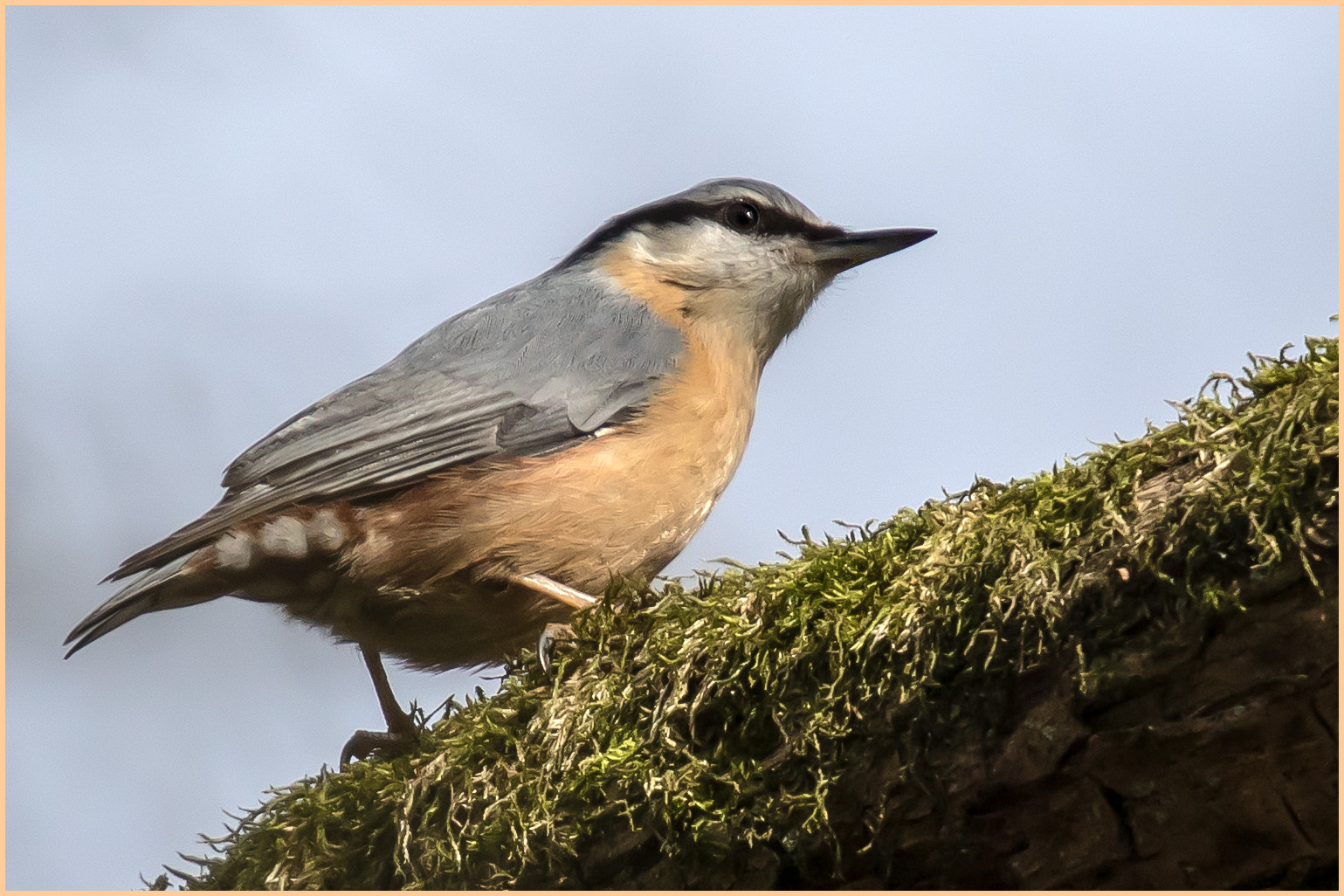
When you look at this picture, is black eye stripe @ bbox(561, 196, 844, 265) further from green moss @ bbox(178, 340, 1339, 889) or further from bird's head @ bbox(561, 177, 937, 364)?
green moss @ bbox(178, 340, 1339, 889)

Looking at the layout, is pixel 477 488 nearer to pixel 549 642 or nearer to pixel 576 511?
pixel 576 511

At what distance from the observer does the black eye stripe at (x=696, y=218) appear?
4.13 metres

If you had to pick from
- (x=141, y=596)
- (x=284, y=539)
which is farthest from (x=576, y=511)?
(x=141, y=596)

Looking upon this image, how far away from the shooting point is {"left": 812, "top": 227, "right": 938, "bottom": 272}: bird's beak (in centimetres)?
398

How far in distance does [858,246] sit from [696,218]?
57 cm

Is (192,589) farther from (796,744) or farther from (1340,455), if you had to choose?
(1340,455)

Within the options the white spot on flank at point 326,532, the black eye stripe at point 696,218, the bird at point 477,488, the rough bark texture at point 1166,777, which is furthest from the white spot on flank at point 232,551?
the rough bark texture at point 1166,777

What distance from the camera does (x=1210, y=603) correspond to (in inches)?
63.2

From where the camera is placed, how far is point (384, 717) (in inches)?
140

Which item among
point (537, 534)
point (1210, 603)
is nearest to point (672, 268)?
point (537, 534)

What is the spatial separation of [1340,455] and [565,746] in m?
1.36

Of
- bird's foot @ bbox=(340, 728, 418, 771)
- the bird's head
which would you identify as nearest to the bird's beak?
the bird's head

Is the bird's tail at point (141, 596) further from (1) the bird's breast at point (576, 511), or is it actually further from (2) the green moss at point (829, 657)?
(2) the green moss at point (829, 657)

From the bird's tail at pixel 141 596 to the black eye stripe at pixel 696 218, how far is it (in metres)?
1.89
